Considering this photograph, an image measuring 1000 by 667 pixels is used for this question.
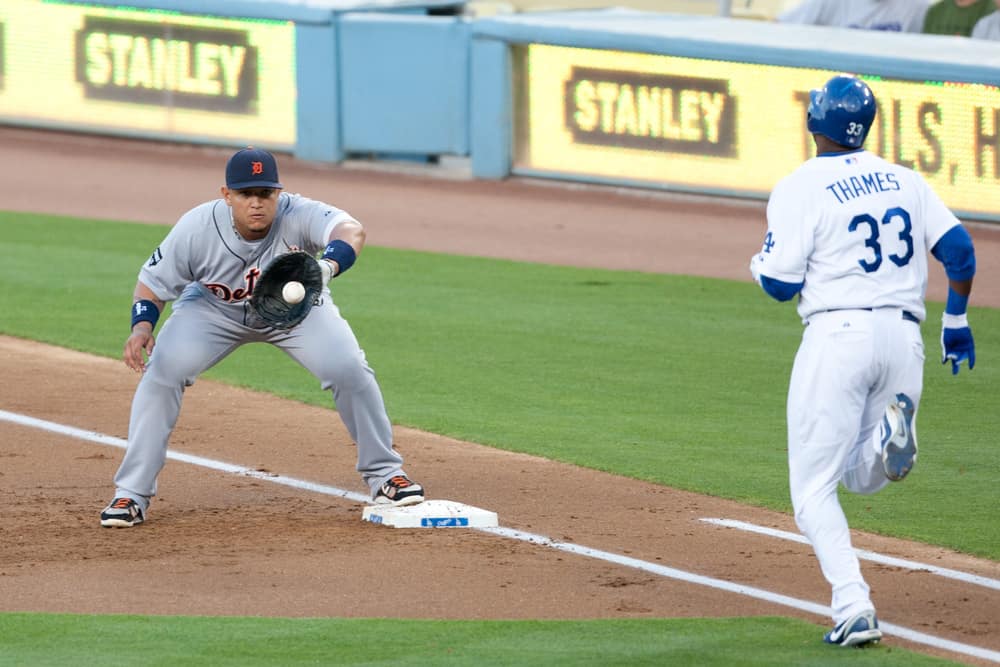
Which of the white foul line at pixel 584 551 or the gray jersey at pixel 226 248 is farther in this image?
the gray jersey at pixel 226 248

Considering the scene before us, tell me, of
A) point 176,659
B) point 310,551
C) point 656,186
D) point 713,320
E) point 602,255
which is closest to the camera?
point 176,659

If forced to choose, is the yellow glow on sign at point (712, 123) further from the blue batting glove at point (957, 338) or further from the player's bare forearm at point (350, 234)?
the blue batting glove at point (957, 338)

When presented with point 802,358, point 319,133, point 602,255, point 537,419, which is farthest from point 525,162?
point 802,358

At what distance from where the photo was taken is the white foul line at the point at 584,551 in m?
5.98

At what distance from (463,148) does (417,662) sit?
14.0m

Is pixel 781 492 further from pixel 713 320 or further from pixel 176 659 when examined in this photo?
pixel 713 320

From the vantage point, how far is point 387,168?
19953mm

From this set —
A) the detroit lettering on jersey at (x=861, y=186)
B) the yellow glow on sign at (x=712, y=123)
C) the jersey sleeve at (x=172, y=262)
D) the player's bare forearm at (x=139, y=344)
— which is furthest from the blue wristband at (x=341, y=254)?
the yellow glow on sign at (x=712, y=123)

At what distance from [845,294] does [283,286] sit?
2.42 metres

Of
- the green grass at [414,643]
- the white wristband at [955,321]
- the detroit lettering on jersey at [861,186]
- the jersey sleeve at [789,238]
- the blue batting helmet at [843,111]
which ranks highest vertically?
the blue batting helmet at [843,111]

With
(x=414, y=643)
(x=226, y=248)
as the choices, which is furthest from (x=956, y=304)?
(x=226, y=248)

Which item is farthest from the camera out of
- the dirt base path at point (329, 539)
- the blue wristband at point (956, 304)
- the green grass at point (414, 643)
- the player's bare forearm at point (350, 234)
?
the player's bare forearm at point (350, 234)

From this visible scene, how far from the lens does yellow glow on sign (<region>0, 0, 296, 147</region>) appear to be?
66.1 ft

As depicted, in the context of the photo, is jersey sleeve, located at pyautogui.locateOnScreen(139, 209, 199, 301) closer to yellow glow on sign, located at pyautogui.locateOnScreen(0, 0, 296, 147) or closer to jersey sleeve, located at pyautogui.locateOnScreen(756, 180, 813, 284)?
jersey sleeve, located at pyautogui.locateOnScreen(756, 180, 813, 284)
